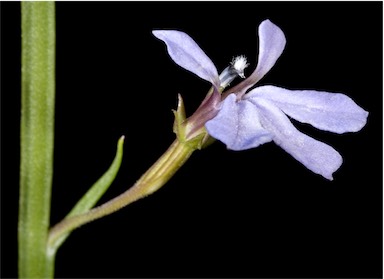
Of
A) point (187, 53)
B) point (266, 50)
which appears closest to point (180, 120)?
point (187, 53)

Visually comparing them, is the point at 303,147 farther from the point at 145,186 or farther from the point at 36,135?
the point at 36,135

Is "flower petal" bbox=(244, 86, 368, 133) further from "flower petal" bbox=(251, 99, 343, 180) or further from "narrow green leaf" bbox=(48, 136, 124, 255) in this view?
"narrow green leaf" bbox=(48, 136, 124, 255)

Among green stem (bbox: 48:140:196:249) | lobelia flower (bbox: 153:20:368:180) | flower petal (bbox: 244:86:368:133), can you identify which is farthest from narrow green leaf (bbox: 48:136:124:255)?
flower petal (bbox: 244:86:368:133)

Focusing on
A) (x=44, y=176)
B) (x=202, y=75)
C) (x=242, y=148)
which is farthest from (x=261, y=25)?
(x=44, y=176)

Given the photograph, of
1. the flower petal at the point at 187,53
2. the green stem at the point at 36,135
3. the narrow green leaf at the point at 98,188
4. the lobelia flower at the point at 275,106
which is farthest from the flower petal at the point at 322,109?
the green stem at the point at 36,135

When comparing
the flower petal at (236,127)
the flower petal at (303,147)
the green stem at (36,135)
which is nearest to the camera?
the flower petal at (236,127)

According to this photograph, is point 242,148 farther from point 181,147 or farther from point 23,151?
point 23,151

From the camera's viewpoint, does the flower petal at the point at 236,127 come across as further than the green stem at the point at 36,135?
No

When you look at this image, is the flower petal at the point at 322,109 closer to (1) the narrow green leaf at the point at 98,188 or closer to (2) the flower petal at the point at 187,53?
(2) the flower petal at the point at 187,53
